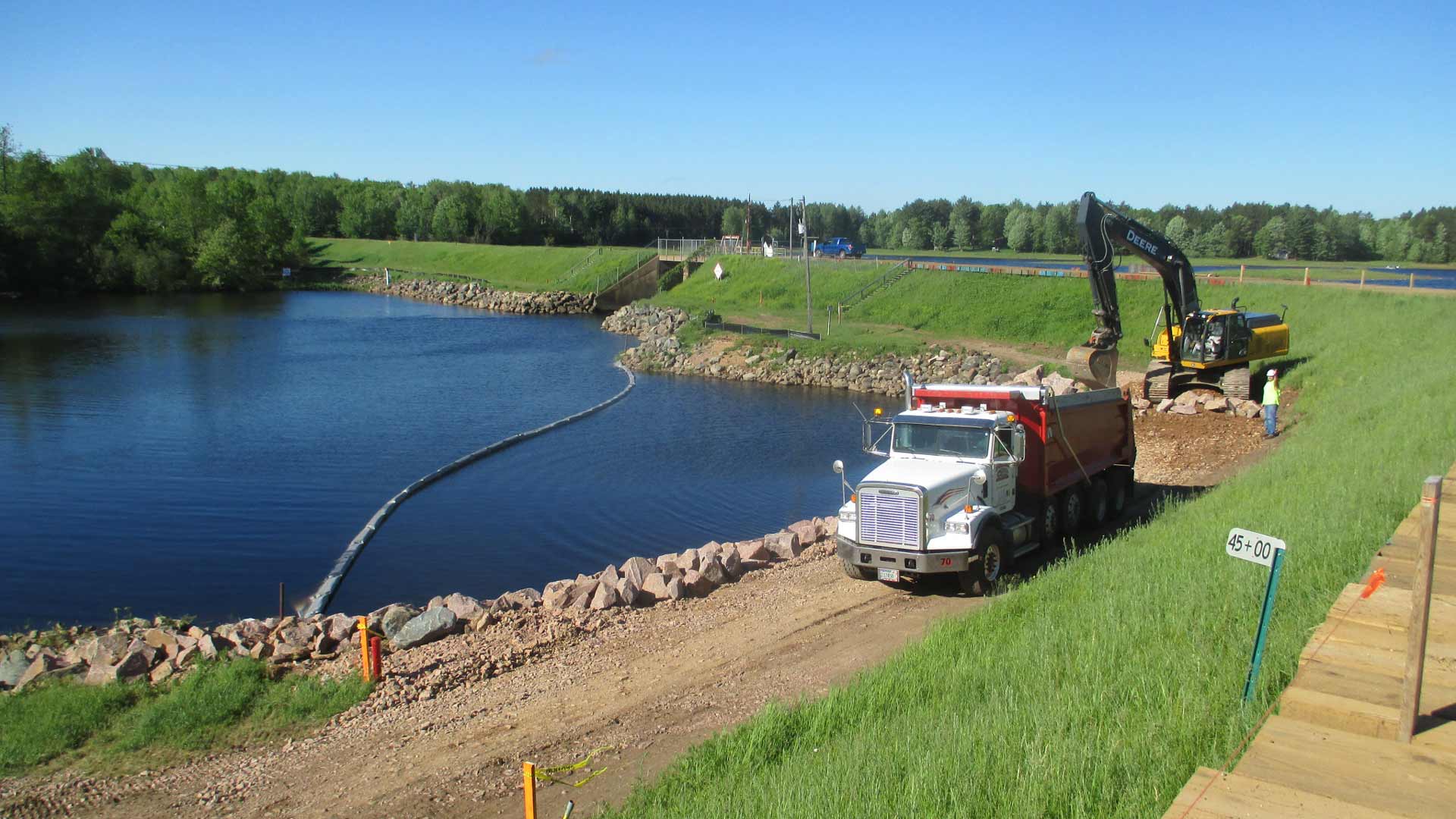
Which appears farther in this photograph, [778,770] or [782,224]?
[782,224]

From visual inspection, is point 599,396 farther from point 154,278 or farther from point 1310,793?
point 154,278

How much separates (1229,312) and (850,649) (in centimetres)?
2398

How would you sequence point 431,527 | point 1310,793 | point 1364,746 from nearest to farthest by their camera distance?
point 1310,793, point 1364,746, point 431,527

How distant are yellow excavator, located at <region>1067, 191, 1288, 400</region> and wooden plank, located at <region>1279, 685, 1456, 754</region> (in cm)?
2089

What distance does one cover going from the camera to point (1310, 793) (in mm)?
6289

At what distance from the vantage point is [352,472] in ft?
88.8

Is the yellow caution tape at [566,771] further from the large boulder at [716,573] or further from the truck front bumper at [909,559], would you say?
the large boulder at [716,573]

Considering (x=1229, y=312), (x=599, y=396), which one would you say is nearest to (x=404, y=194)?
(x=599, y=396)

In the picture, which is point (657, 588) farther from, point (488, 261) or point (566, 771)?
point (488, 261)

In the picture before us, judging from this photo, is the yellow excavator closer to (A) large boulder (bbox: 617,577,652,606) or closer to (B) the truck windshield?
(B) the truck windshield

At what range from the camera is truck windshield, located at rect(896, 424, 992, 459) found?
15539mm

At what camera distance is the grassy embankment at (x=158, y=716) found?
1077cm

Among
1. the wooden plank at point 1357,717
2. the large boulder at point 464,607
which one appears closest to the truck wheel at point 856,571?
the large boulder at point 464,607

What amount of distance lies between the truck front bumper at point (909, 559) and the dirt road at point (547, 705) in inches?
23.4
